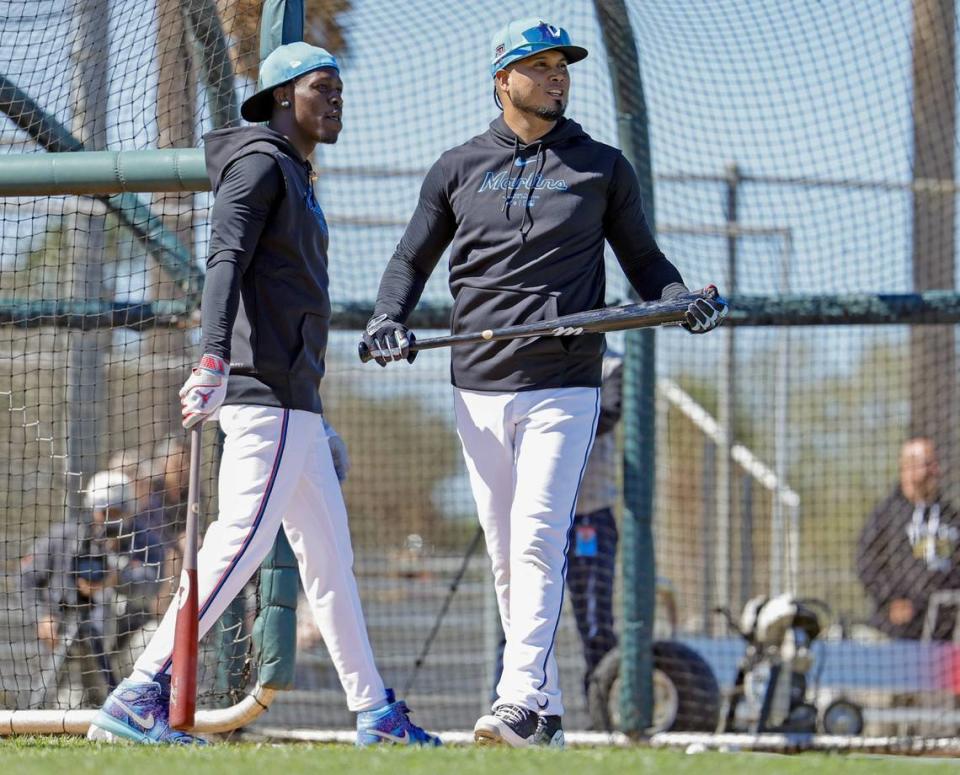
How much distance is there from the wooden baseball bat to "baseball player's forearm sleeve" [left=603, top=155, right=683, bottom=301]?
152cm

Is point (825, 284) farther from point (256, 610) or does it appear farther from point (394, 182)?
point (256, 610)

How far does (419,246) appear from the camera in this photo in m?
4.77

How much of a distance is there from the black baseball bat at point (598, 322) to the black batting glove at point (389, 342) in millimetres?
32

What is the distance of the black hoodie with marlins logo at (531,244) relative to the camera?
14.6 ft

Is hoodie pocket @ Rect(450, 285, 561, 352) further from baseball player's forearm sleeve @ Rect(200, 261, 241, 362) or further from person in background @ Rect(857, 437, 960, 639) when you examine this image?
person in background @ Rect(857, 437, 960, 639)

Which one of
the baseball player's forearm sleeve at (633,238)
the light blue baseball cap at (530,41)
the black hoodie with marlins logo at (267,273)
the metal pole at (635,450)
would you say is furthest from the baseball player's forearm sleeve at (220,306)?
the metal pole at (635,450)

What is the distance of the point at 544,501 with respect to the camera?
434cm

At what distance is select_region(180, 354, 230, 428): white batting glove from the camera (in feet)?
13.4

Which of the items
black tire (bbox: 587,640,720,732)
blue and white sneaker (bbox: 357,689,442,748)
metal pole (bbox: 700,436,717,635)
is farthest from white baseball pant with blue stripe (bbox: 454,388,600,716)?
metal pole (bbox: 700,436,717,635)

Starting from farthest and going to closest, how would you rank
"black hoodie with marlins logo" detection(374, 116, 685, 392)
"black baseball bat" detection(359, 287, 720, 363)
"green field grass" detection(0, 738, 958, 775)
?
"black hoodie with marlins logo" detection(374, 116, 685, 392) → "black baseball bat" detection(359, 287, 720, 363) → "green field grass" detection(0, 738, 958, 775)

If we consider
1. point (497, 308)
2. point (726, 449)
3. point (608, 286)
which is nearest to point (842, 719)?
point (608, 286)

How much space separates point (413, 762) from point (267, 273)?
168 centimetres

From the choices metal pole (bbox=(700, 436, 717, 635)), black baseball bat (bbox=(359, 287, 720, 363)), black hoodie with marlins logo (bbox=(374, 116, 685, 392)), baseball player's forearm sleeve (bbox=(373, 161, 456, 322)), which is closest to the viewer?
black baseball bat (bbox=(359, 287, 720, 363))

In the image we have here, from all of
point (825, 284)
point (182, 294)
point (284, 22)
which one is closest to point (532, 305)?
point (284, 22)
